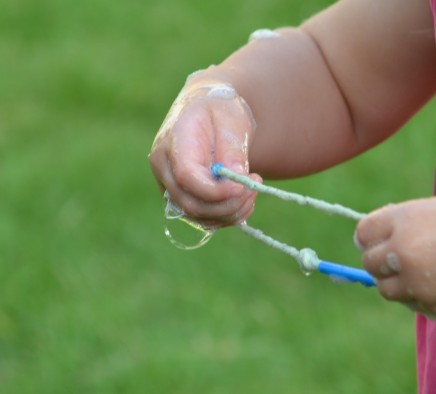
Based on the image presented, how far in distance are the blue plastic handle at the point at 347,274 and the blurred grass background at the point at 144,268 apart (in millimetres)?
1198

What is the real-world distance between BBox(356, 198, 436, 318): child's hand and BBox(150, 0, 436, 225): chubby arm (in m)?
0.36

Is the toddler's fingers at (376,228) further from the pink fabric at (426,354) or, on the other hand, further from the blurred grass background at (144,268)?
→ the blurred grass background at (144,268)

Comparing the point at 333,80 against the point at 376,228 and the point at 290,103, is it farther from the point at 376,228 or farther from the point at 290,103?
the point at 376,228

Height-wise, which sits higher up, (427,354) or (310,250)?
(310,250)

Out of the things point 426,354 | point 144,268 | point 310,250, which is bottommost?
point 144,268

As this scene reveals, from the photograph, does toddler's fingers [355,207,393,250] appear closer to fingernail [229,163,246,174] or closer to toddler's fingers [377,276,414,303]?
toddler's fingers [377,276,414,303]

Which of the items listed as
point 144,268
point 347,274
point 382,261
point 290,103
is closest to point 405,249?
point 382,261

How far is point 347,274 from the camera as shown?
94 cm

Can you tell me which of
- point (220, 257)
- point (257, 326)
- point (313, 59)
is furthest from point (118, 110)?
point (313, 59)

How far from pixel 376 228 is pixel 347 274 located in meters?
0.12

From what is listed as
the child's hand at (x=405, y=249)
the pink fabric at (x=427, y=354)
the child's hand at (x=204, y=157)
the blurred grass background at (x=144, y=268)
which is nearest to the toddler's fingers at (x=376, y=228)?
the child's hand at (x=405, y=249)

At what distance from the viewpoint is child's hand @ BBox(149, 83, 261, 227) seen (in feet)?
3.45

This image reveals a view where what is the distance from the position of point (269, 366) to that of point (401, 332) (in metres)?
0.30

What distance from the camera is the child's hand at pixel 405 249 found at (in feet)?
2.64
